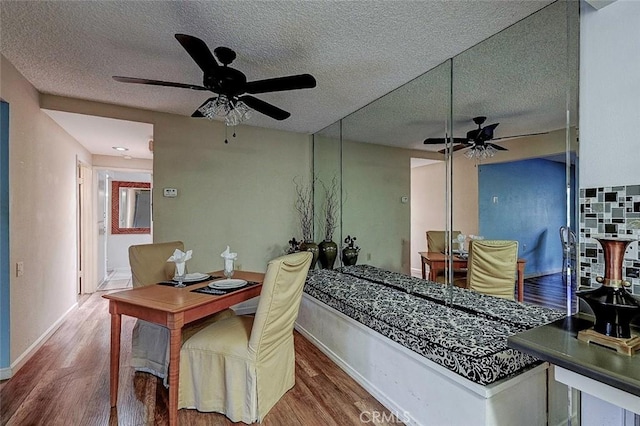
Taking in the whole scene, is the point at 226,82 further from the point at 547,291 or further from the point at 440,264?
the point at 547,291

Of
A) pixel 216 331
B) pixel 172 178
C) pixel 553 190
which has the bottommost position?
pixel 216 331

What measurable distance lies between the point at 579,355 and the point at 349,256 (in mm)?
3075

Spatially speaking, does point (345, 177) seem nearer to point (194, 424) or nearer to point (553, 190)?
point (553, 190)

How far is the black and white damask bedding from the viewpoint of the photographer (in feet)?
5.16

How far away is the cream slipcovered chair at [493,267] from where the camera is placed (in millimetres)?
2295

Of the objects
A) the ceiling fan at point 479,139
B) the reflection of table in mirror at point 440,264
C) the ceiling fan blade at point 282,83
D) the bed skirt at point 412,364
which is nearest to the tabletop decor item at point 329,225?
the bed skirt at point 412,364

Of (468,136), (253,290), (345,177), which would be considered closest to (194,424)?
(253,290)

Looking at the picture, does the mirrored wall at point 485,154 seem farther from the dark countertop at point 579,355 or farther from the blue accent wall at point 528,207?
the dark countertop at point 579,355

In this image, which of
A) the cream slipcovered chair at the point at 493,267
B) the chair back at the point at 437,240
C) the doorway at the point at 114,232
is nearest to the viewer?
the cream slipcovered chair at the point at 493,267

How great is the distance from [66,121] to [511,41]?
14.9 ft

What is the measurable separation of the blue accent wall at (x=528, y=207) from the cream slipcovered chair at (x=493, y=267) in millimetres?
70

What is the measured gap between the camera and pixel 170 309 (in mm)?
1807

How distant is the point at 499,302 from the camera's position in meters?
2.29

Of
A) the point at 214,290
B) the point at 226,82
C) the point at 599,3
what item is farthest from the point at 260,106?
the point at 599,3
